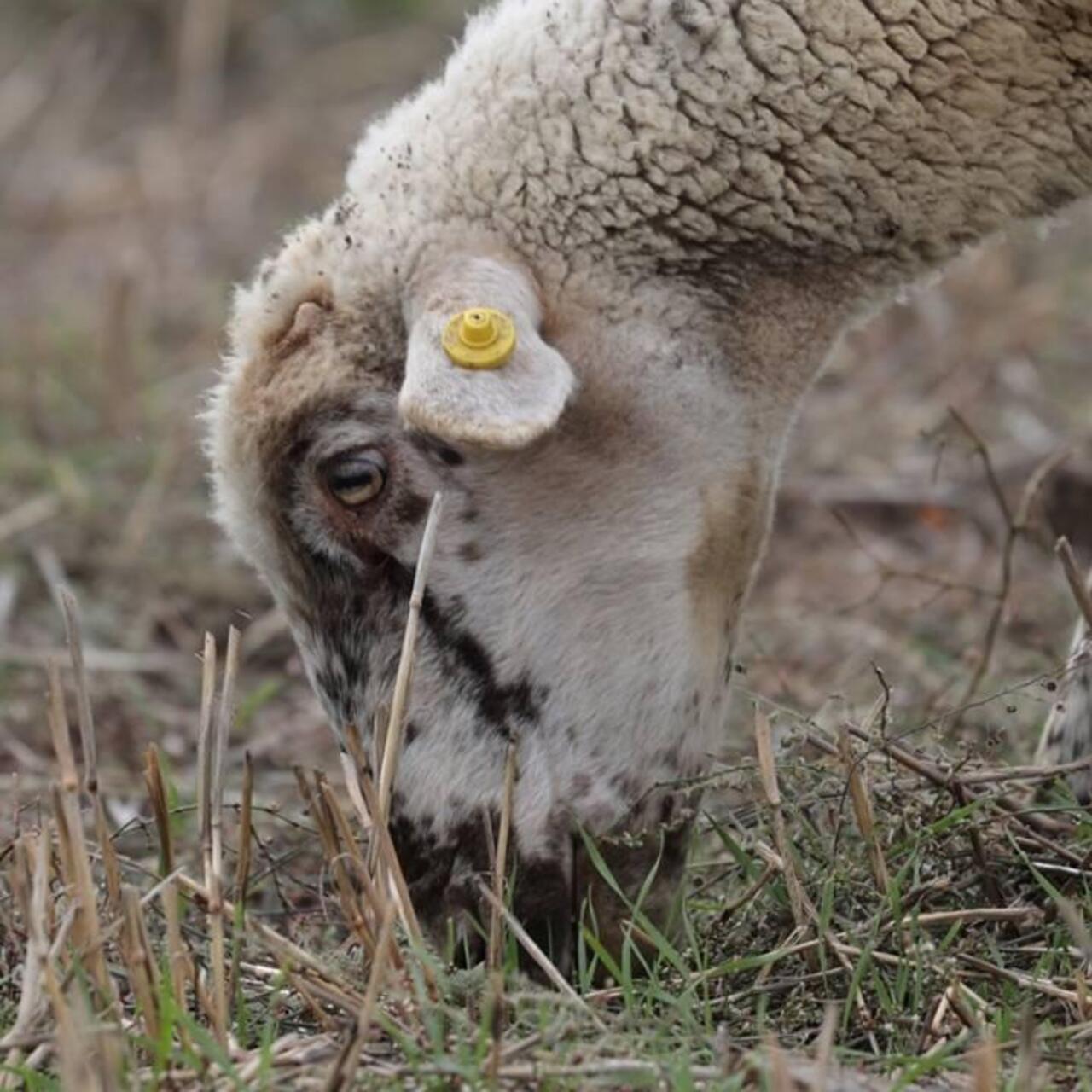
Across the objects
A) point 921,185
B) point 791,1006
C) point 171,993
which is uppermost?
point 921,185

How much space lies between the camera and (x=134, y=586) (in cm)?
693

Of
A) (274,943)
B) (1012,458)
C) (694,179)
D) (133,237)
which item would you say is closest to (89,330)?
(133,237)

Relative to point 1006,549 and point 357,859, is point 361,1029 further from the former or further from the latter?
point 1006,549

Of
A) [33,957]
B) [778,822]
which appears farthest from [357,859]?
[778,822]

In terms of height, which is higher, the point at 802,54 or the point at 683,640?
the point at 802,54

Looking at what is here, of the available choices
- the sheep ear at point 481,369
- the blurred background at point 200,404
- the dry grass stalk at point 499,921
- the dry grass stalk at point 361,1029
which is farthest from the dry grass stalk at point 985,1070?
the sheep ear at point 481,369

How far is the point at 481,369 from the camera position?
12.7ft

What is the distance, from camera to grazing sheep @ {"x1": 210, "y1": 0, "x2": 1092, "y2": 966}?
4.09m

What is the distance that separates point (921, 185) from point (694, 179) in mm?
422

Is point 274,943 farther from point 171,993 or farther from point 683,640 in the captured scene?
point 683,640

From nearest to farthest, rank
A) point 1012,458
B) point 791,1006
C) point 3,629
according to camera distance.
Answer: point 791,1006, point 3,629, point 1012,458

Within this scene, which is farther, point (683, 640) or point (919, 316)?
point (919, 316)

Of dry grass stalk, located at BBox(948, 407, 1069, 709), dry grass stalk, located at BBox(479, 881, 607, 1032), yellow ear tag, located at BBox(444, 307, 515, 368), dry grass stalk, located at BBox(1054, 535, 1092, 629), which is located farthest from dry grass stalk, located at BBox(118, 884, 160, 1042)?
dry grass stalk, located at BBox(948, 407, 1069, 709)

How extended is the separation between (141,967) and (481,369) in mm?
1177
